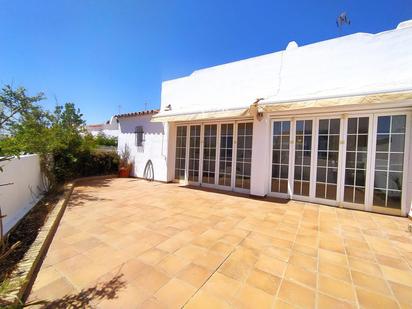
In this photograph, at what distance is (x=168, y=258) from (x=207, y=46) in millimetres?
13150

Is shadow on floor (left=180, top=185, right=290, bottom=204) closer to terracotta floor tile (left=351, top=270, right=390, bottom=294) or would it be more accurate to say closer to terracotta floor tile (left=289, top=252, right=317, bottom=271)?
terracotta floor tile (left=289, top=252, right=317, bottom=271)

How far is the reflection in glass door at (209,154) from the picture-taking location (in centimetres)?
1173

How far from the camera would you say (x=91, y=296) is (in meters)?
3.00

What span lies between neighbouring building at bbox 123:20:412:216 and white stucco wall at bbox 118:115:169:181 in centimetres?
239

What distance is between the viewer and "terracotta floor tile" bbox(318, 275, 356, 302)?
314 centimetres

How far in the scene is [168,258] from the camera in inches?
163

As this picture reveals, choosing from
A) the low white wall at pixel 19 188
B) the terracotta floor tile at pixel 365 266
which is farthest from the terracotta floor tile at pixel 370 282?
the low white wall at pixel 19 188

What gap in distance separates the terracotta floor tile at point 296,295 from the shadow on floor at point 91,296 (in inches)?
107

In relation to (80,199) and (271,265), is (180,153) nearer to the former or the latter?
(80,199)

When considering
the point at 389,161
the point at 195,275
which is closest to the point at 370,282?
the point at 195,275

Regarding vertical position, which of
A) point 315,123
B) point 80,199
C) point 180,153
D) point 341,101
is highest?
point 341,101

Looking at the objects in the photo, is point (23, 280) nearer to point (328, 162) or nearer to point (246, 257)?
point (246, 257)

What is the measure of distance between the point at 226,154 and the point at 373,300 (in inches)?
340

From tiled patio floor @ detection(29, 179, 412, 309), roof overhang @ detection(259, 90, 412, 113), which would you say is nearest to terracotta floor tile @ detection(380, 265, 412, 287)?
tiled patio floor @ detection(29, 179, 412, 309)
